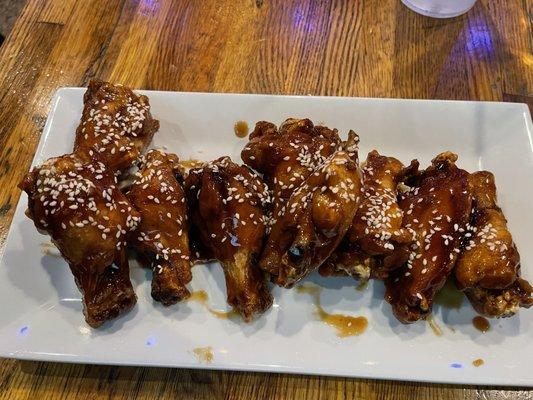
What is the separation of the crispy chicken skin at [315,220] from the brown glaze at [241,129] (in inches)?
29.6

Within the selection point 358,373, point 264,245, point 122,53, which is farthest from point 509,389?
point 122,53

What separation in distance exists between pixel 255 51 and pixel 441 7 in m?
1.23

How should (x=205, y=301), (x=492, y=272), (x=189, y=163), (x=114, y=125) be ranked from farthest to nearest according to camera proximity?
(x=189, y=163) < (x=114, y=125) < (x=205, y=301) < (x=492, y=272)

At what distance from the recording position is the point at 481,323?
212 cm

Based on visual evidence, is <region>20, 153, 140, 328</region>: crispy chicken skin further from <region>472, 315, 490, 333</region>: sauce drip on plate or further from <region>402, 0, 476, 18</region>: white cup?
<region>402, 0, 476, 18</region>: white cup

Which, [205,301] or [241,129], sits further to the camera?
[241,129]

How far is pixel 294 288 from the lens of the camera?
2.23 meters

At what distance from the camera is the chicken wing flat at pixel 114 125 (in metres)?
2.33

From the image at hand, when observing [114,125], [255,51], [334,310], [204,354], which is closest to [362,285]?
[334,310]

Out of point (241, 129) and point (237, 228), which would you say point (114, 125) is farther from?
point (237, 228)

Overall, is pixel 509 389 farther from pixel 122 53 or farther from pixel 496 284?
pixel 122 53

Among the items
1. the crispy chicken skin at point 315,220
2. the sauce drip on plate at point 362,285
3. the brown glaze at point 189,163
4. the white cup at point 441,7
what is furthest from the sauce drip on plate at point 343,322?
the white cup at point 441,7

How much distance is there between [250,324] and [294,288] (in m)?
0.25

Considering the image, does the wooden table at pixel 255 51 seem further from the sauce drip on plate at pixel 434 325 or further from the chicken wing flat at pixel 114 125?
the sauce drip on plate at pixel 434 325
